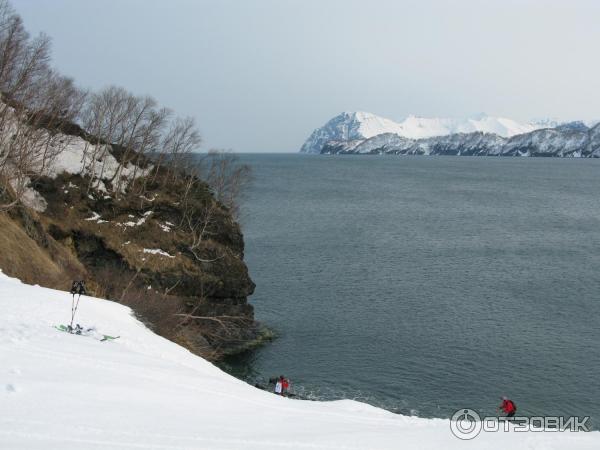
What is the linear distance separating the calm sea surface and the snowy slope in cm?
1688

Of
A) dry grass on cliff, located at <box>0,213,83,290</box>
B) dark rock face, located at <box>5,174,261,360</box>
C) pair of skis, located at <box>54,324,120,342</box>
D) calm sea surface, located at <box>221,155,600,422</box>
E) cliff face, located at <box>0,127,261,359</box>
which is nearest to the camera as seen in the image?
pair of skis, located at <box>54,324,120,342</box>

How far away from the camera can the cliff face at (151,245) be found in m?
40.1

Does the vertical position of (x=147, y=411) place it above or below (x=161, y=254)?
below

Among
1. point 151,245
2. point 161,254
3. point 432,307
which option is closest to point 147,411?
point 161,254

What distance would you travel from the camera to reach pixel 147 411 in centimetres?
1368

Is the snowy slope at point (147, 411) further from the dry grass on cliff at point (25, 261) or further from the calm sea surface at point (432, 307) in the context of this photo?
the calm sea surface at point (432, 307)

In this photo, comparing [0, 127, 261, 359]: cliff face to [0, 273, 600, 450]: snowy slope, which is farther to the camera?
[0, 127, 261, 359]: cliff face

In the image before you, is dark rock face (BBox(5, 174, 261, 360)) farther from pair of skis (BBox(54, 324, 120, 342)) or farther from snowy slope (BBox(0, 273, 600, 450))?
snowy slope (BBox(0, 273, 600, 450))

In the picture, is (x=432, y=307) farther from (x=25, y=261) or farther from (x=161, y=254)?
(x=25, y=261)

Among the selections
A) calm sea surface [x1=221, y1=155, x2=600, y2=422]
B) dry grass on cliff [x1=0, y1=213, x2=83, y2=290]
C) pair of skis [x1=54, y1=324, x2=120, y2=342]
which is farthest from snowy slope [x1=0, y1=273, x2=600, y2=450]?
calm sea surface [x1=221, y1=155, x2=600, y2=422]

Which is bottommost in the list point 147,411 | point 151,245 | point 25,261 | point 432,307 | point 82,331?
point 147,411

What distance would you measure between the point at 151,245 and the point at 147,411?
36.8m

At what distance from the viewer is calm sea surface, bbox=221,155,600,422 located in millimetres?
35469

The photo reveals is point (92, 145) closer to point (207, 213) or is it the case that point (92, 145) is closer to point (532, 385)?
point (207, 213)
